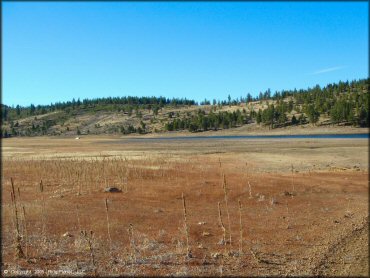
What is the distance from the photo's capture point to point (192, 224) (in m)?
17.9

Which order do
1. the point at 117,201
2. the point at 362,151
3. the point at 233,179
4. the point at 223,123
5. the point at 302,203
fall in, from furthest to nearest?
the point at 223,123 → the point at 362,151 → the point at 233,179 → the point at 117,201 → the point at 302,203

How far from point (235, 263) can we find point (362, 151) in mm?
40756

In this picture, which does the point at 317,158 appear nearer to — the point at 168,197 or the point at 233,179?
the point at 233,179

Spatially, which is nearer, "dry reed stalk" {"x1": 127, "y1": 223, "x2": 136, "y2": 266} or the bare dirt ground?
the bare dirt ground

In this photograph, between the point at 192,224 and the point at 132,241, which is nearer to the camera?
the point at 132,241

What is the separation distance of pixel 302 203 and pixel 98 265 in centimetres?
1256

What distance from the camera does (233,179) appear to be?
2998 centimetres

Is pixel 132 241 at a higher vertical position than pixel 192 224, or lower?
higher

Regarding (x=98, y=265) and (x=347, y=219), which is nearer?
(x=98, y=265)

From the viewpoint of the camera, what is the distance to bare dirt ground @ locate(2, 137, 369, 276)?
1276 centimetres

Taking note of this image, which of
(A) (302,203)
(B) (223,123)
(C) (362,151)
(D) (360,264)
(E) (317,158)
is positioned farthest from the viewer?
(B) (223,123)

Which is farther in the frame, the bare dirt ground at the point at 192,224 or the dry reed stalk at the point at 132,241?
the dry reed stalk at the point at 132,241

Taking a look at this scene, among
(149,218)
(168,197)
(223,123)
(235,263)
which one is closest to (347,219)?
(235,263)

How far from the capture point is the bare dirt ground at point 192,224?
12758mm
